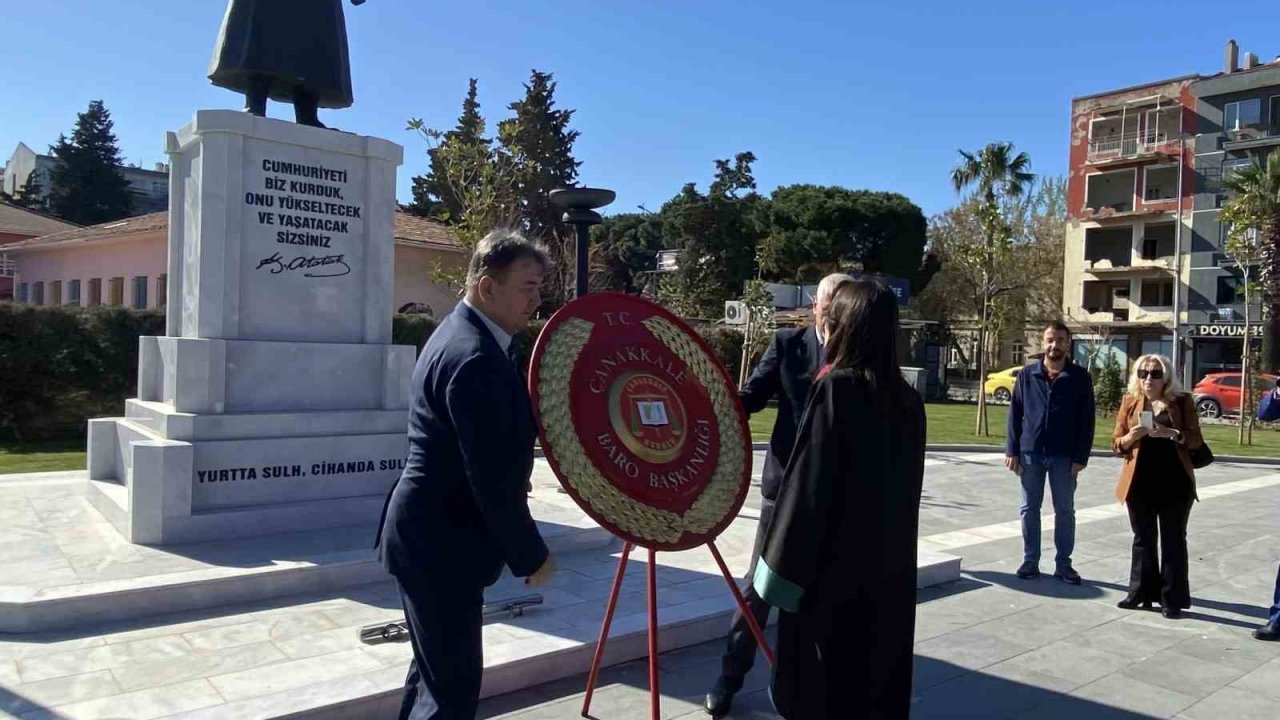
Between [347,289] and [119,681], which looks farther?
[347,289]

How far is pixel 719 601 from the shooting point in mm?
5609

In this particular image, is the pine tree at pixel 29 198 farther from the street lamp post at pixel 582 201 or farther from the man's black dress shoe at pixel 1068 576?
the man's black dress shoe at pixel 1068 576

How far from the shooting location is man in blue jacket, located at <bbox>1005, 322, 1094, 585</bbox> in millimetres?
6637

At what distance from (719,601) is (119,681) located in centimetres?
327

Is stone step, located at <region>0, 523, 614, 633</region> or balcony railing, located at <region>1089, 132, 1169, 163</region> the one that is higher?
balcony railing, located at <region>1089, 132, 1169, 163</region>

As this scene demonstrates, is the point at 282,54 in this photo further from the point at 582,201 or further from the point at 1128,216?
the point at 1128,216

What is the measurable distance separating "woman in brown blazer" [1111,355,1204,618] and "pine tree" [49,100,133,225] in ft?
183

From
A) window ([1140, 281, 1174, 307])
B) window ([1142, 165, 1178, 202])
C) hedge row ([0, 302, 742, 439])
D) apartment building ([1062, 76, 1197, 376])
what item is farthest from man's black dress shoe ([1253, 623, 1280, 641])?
window ([1142, 165, 1178, 202])

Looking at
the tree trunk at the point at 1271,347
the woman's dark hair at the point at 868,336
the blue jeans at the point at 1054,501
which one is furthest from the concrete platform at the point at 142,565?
the tree trunk at the point at 1271,347

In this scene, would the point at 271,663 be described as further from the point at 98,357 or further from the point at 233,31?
the point at 98,357

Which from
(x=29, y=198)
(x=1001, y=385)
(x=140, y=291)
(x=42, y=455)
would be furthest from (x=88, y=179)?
(x=1001, y=385)

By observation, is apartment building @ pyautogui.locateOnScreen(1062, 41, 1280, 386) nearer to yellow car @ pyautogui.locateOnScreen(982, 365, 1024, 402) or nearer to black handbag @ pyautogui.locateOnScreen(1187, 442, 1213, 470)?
Result: yellow car @ pyautogui.locateOnScreen(982, 365, 1024, 402)

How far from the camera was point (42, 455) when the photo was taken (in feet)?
39.6

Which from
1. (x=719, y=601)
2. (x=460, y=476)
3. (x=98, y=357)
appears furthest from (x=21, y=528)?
(x=98, y=357)
